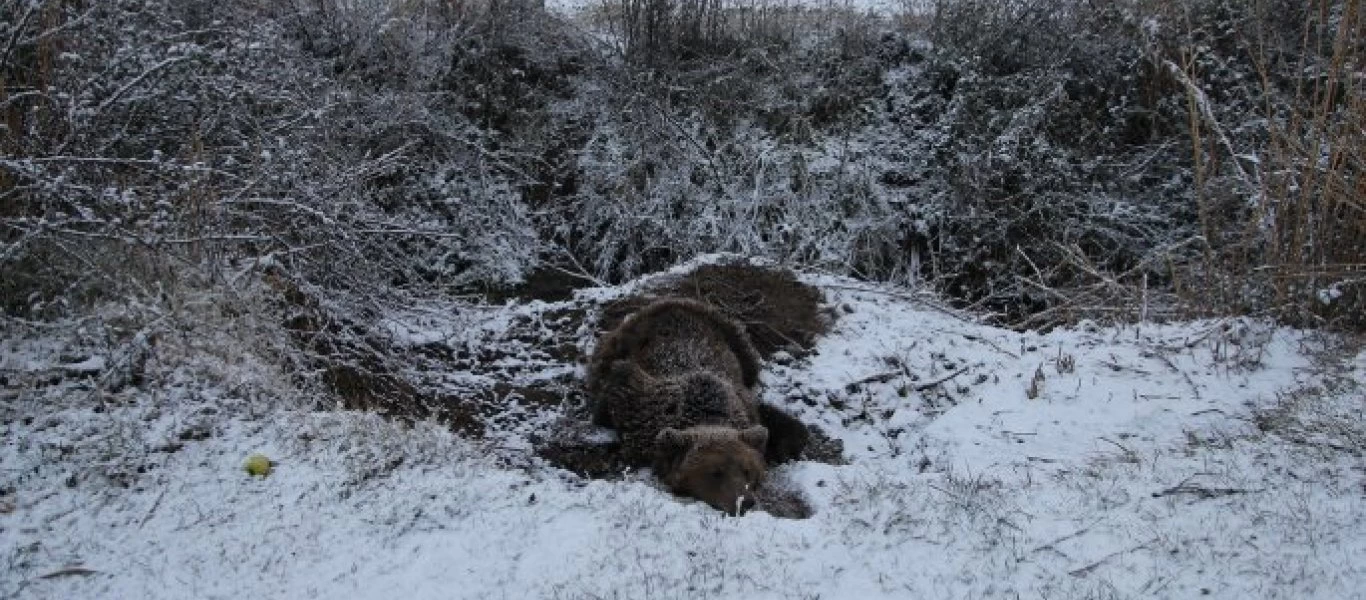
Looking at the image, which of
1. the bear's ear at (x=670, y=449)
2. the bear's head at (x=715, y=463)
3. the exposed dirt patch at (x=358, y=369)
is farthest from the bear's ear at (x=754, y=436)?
the exposed dirt patch at (x=358, y=369)

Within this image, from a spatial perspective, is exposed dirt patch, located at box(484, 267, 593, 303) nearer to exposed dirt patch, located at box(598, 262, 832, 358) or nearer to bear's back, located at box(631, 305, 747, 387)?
exposed dirt patch, located at box(598, 262, 832, 358)

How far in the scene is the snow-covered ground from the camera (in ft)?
14.4

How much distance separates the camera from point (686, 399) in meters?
6.86

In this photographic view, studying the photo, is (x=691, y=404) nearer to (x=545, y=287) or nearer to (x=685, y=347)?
(x=685, y=347)

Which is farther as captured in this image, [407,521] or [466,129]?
[466,129]

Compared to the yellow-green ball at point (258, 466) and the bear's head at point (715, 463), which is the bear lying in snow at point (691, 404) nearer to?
the bear's head at point (715, 463)

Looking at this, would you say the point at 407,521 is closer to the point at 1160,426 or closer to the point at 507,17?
the point at 1160,426

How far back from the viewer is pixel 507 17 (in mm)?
11906

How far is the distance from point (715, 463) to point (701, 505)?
1.80ft

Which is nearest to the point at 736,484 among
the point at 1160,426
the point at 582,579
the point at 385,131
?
the point at 582,579

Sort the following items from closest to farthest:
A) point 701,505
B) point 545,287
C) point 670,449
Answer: point 701,505
point 670,449
point 545,287

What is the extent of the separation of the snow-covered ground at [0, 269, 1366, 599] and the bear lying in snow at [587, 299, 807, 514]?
0.45m

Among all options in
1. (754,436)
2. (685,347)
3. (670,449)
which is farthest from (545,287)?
(754,436)

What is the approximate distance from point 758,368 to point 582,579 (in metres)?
3.39
